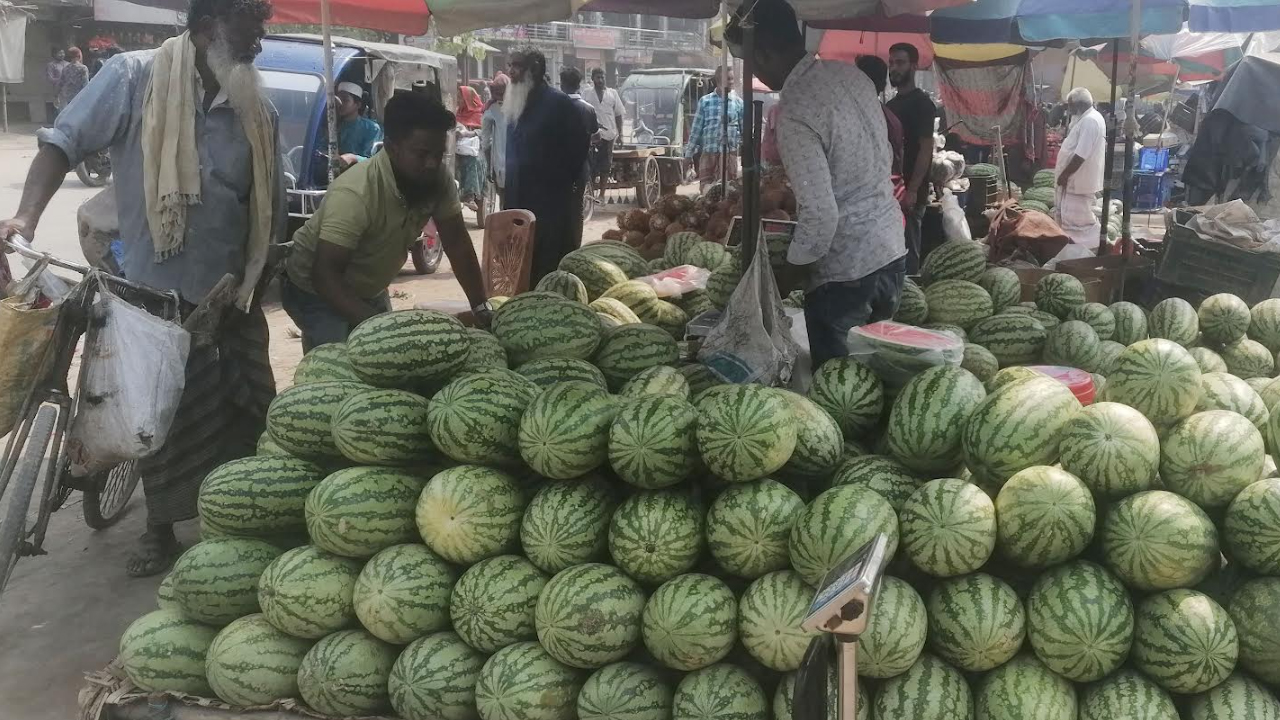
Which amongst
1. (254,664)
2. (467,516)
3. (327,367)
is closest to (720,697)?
(467,516)

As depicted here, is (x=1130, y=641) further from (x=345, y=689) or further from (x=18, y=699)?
(x=18, y=699)

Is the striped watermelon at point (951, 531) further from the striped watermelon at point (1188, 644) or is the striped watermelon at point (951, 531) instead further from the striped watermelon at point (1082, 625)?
the striped watermelon at point (1188, 644)

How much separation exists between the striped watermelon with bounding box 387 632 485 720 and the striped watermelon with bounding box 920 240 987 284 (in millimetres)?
3014

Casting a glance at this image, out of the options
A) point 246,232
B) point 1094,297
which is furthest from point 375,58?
point 1094,297

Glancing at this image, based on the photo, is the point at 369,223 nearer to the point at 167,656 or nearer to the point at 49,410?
the point at 49,410

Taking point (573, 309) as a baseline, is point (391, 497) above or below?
below

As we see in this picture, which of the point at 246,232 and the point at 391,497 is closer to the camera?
the point at 391,497

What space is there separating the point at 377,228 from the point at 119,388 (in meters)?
1.23

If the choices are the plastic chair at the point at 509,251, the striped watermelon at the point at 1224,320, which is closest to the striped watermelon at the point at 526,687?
the striped watermelon at the point at 1224,320

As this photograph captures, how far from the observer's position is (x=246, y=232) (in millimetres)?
4277

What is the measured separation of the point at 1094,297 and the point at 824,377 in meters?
3.51

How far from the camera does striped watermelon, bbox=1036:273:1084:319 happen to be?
4449 millimetres

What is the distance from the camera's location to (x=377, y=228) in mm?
4191

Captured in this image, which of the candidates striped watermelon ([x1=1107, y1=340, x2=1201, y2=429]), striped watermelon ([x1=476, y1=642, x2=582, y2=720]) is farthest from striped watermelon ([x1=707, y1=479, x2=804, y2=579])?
striped watermelon ([x1=1107, y1=340, x2=1201, y2=429])
